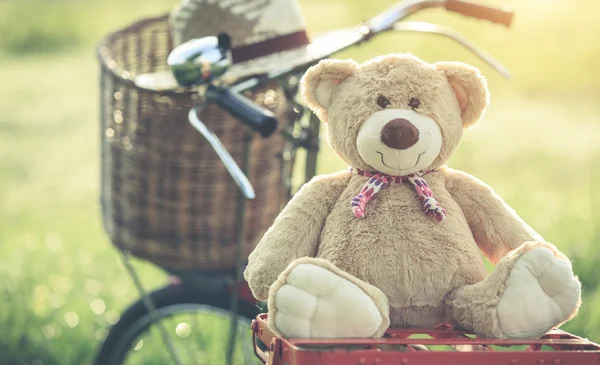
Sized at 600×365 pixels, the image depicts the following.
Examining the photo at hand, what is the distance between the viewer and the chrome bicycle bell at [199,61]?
1.61 meters

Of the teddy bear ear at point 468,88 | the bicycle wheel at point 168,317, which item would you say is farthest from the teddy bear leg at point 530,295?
the bicycle wheel at point 168,317

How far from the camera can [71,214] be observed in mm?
5320

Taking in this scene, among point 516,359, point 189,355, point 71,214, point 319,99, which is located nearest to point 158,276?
point 189,355

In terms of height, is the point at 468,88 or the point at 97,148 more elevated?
the point at 468,88

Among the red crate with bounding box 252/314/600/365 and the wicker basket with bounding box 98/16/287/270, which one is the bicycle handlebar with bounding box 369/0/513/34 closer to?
the wicker basket with bounding box 98/16/287/270

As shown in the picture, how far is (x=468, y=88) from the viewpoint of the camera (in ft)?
4.37

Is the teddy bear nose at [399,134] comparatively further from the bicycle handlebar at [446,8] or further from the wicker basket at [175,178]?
the wicker basket at [175,178]

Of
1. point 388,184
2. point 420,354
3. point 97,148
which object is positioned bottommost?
point 97,148

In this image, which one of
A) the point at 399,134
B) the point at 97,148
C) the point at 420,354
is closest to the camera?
the point at 420,354

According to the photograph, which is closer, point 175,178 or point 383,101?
point 383,101

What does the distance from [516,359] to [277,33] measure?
113 cm

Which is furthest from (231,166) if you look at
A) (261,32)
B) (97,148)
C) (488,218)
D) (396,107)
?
(97,148)

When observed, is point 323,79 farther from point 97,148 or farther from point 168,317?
point 97,148

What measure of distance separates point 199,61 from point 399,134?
20.8 inches
